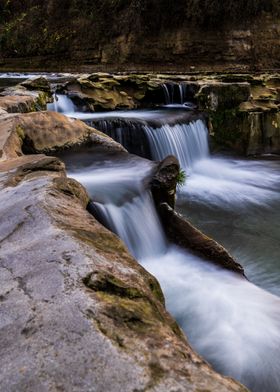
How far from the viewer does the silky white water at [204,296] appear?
3332 millimetres

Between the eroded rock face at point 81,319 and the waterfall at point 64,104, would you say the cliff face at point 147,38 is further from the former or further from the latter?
the eroded rock face at point 81,319

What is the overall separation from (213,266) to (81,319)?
9.43 ft

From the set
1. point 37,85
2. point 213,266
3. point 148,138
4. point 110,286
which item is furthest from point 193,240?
point 37,85

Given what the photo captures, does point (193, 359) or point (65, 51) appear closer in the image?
point (193, 359)

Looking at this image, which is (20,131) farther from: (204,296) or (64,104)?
(64,104)

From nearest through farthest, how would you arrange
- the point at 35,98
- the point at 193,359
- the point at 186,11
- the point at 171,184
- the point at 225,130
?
the point at 193,359
the point at 171,184
the point at 35,98
the point at 225,130
the point at 186,11

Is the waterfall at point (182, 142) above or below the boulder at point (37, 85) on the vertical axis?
below

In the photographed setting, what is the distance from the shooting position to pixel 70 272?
2.15m

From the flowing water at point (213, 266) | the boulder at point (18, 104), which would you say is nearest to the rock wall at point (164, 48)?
the boulder at point (18, 104)

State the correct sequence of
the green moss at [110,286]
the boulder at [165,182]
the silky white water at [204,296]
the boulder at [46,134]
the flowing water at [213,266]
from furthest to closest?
1. the boulder at [46,134]
2. the boulder at [165,182]
3. the flowing water at [213,266]
4. the silky white water at [204,296]
5. the green moss at [110,286]

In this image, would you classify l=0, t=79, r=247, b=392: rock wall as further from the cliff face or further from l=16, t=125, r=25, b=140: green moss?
the cliff face

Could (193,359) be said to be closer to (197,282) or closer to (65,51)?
(197,282)

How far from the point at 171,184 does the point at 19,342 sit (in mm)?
3307

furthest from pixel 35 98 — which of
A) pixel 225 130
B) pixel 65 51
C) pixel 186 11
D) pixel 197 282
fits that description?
pixel 65 51
